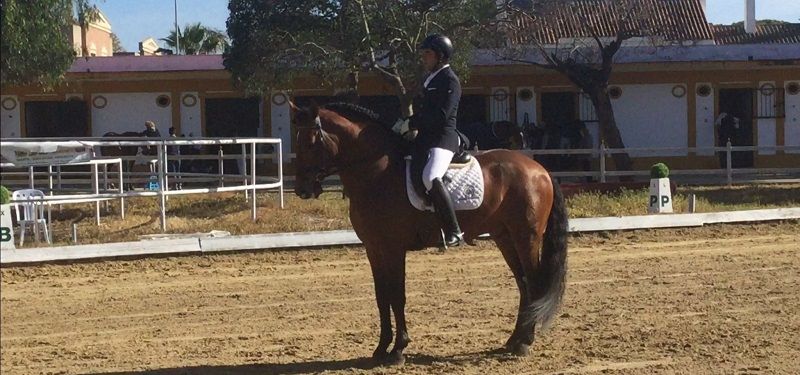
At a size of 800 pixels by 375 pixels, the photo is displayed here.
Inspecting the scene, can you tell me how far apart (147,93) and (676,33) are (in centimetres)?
1501

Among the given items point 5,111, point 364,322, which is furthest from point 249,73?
point 364,322

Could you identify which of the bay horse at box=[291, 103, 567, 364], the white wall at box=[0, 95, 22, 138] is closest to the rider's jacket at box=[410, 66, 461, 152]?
the bay horse at box=[291, 103, 567, 364]

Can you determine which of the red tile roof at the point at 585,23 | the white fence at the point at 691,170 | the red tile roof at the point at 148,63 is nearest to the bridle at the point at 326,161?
the white fence at the point at 691,170

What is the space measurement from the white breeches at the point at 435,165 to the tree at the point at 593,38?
61.2 feet

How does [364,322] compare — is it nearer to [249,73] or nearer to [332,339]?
[332,339]

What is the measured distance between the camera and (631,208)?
54.0 ft

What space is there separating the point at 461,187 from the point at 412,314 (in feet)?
6.69

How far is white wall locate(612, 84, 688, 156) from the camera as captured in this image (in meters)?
29.8

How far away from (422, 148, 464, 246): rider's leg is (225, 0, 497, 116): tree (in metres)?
14.1

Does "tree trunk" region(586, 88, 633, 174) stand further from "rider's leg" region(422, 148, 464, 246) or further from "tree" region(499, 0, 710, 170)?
"rider's leg" region(422, 148, 464, 246)

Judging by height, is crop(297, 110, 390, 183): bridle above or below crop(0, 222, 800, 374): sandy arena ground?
above

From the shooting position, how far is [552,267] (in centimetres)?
784

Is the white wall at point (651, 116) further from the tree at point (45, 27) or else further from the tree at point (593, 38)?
the tree at point (45, 27)

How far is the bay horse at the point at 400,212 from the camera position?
282 inches
